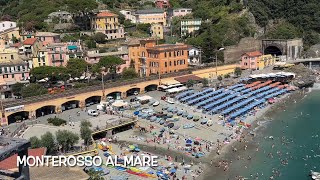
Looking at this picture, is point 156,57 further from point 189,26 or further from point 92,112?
point 189,26

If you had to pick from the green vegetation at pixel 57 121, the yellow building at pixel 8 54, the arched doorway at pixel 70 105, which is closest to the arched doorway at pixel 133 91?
the arched doorway at pixel 70 105

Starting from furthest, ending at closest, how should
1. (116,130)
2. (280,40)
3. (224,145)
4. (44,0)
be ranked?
(44,0) < (280,40) < (116,130) < (224,145)

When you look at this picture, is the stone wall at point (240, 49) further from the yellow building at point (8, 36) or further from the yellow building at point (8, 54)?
the yellow building at point (8, 36)

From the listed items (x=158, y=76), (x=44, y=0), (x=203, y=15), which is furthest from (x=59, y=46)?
(x=203, y=15)

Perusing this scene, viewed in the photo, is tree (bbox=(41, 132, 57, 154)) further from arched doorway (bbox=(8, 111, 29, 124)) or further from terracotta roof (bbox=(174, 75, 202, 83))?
terracotta roof (bbox=(174, 75, 202, 83))

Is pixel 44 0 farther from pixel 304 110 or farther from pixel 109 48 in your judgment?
pixel 304 110

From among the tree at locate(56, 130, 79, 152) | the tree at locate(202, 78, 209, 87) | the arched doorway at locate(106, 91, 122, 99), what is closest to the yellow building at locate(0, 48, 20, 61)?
the arched doorway at locate(106, 91, 122, 99)

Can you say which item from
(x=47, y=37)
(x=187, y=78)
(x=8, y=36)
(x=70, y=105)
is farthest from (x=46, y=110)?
(x=8, y=36)
